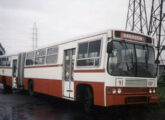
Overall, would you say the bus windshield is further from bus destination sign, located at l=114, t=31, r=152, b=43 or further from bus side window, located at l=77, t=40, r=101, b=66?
bus side window, located at l=77, t=40, r=101, b=66

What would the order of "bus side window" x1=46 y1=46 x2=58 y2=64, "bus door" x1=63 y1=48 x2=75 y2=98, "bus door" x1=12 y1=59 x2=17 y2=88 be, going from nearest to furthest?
1. "bus door" x1=63 y1=48 x2=75 y2=98
2. "bus side window" x1=46 y1=46 x2=58 y2=64
3. "bus door" x1=12 y1=59 x2=17 y2=88

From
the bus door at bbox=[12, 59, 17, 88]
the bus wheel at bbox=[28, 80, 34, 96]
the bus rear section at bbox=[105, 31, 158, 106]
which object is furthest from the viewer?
the bus door at bbox=[12, 59, 17, 88]

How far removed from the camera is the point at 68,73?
11.9 meters

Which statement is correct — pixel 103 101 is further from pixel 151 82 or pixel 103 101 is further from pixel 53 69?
pixel 53 69

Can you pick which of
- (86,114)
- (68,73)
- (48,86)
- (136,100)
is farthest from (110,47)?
(48,86)

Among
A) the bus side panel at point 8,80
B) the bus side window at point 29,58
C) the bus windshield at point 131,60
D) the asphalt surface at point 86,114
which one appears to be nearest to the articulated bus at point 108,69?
the bus windshield at point 131,60

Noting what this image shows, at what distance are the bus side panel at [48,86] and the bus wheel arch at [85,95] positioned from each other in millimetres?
1721

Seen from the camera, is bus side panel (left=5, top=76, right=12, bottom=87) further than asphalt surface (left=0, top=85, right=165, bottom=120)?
Yes

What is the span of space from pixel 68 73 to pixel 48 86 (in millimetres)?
2316

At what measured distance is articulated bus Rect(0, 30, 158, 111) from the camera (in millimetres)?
9008

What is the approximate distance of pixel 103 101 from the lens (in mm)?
8992

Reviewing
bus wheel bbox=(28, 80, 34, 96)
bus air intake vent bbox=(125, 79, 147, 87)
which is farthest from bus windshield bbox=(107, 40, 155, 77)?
bus wheel bbox=(28, 80, 34, 96)

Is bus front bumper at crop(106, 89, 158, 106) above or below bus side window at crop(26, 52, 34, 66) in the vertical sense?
below

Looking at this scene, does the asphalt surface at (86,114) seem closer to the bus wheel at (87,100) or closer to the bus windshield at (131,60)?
the bus wheel at (87,100)
